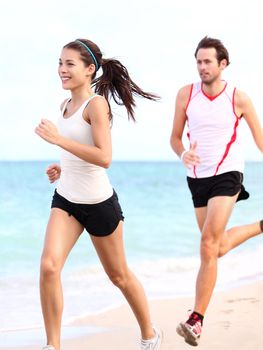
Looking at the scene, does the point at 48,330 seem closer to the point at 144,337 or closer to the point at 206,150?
the point at 144,337

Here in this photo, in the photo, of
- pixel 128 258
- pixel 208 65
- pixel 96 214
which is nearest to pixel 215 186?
pixel 208 65

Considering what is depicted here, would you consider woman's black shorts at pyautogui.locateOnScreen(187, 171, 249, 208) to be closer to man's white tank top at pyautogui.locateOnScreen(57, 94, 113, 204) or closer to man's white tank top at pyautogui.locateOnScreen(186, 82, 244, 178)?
man's white tank top at pyautogui.locateOnScreen(186, 82, 244, 178)

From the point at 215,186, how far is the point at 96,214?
1.05 m

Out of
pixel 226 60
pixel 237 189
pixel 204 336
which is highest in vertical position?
pixel 226 60

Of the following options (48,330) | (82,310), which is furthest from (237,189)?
(82,310)

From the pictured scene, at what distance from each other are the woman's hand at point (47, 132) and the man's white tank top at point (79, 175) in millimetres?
300

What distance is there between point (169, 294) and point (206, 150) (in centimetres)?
400

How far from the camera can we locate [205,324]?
7.44 m

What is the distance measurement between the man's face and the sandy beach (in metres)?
1.96

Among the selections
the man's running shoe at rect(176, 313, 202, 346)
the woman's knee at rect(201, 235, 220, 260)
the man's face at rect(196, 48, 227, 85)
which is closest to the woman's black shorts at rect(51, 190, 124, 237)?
the woman's knee at rect(201, 235, 220, 260)

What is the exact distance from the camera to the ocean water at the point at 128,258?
30.7ft

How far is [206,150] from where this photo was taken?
5.96m

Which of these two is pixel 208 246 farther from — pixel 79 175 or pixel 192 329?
pixel 79 175

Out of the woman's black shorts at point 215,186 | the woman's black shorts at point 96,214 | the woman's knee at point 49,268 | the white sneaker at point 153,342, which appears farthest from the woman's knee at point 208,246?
the woman's knee at point 49,268
